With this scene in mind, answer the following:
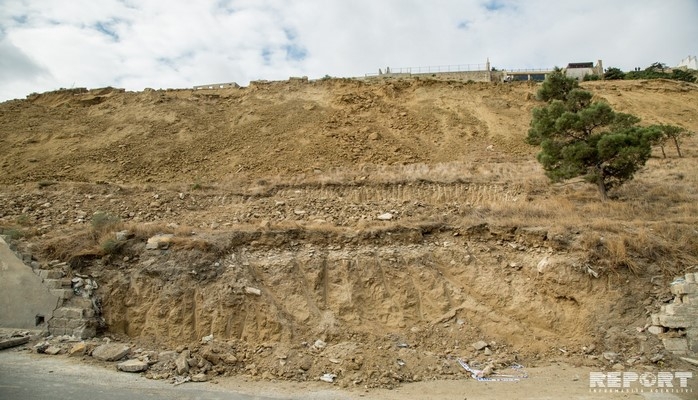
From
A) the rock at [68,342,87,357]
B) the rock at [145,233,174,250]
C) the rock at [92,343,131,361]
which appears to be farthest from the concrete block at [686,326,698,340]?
the rock at [68,342,87,357]

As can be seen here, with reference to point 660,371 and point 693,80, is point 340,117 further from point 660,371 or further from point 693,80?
point 693,80

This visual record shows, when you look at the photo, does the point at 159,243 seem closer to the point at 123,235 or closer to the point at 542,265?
the point at 123,235

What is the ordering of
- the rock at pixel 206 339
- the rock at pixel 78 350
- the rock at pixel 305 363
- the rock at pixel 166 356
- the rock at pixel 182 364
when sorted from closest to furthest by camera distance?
the rock at pixel 182 364 < the rock at pixel 305 363 < the rock at pixel 166 356 < the rock at pixel 78 350 < the rock at pixel 206 339

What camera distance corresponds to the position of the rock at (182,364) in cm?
685

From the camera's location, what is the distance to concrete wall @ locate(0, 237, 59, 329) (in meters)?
8.51

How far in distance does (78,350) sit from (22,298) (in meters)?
2.38

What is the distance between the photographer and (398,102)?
24141mm

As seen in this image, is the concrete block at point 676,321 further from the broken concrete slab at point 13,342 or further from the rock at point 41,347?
the broken concrete slab at point 13,342

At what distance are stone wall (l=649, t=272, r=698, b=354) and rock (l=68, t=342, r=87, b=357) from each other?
1048 centimetres

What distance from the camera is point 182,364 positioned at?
22.7 feet

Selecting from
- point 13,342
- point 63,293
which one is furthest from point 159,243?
point 13,342

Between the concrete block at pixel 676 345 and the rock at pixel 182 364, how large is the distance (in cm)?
843

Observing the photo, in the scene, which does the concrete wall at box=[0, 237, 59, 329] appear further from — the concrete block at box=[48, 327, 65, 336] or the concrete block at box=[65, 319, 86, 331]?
the concrete block at box=[65, 319, 86, 331]

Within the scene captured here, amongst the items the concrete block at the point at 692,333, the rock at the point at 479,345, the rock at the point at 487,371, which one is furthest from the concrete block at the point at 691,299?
the rock at the point at 487,371
